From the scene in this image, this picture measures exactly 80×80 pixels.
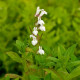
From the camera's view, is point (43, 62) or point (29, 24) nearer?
point (43, 62)

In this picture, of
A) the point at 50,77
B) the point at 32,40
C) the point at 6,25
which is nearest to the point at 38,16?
the point at 32,40

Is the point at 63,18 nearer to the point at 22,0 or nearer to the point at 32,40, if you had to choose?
the point at 22,0

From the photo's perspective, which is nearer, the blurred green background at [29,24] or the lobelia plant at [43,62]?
the lobelia plant at [43,62]

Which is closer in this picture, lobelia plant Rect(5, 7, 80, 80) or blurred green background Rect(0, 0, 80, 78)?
lobelia plant Rect(5, 7, 80, 80)

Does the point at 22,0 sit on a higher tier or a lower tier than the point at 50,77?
higher

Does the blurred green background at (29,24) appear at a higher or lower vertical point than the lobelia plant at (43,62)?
higher

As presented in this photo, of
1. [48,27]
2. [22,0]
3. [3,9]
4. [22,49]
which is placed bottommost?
[22,49]

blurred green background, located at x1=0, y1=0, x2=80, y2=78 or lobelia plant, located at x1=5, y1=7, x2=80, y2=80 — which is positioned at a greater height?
blurred green background, located at x1=0, y1=0, x2=80, y2=78

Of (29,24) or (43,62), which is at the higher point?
(29,24)
